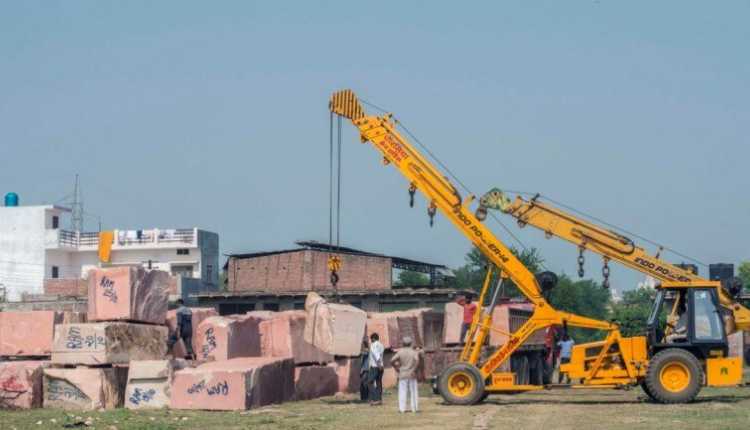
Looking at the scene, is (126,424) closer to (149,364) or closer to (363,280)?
(149,364)

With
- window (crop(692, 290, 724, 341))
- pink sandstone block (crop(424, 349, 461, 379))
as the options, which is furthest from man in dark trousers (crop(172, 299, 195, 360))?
window (crop(692, 290, 724, 341))

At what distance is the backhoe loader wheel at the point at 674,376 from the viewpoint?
2261 centimetres

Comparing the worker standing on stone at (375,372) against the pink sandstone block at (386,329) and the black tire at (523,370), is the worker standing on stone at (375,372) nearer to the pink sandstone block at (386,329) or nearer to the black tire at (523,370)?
the pink sandstone block at (386,329)

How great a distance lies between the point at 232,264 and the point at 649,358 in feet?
140

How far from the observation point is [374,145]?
26281 mm

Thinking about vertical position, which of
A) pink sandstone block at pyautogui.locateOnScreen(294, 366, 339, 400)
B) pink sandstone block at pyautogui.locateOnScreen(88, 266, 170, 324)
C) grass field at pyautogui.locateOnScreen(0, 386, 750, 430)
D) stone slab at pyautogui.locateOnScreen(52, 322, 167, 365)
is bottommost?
A: grass field at pyautogui.locateOnScreen(0, 386, 750, 430)

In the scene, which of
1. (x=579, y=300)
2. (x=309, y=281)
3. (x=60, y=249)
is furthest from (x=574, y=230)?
(x=579, y=300)

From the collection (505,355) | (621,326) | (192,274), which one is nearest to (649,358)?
(621,326)

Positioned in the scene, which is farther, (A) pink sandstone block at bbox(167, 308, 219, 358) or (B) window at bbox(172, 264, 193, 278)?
(B) window at bbox(172, 264, 193, 278)

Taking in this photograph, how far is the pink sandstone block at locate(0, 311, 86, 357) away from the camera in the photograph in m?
24.2

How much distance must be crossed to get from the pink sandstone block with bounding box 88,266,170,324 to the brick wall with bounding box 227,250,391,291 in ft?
118

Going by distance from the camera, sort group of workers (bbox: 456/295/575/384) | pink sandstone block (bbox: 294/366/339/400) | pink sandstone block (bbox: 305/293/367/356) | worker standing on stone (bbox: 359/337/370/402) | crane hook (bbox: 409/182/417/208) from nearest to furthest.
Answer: worker standing on stone (bbox: 359/337/370/402)
pink sandstone block (bbox: 305/293/367/356)
pink sandstone block (bbox: 294/366/339/400)
crane hook (bbox: 409/182/417/208)
group of workers (bbox: 456/295/575/384)

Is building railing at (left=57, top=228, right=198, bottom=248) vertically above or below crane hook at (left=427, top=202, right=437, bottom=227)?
above

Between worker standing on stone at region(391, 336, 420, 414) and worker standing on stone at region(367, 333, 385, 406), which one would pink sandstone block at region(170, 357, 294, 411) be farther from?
worker standing on stone at region(391, 336, 420, 414)
